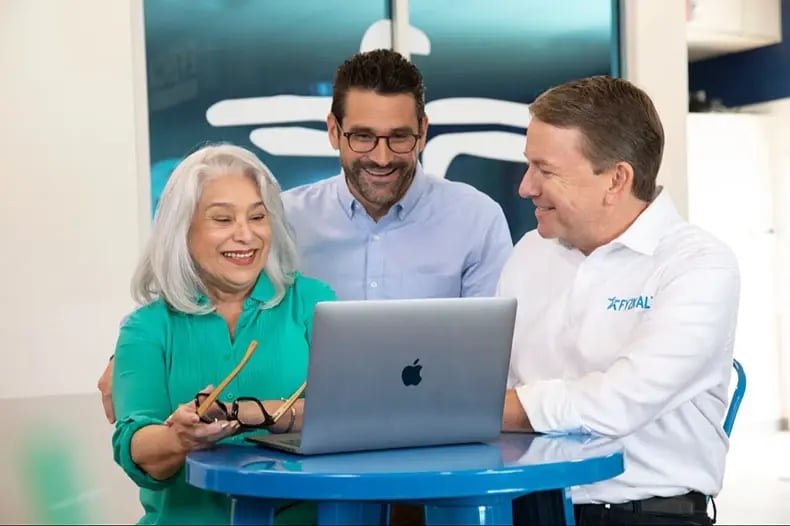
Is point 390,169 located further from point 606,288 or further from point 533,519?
point 533,519

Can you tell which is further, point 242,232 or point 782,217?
point 782,217

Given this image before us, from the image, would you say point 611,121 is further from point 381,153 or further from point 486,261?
point 486,261

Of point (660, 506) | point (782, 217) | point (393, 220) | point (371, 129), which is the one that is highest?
point (371, 129)

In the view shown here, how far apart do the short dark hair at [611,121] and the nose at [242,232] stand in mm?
655

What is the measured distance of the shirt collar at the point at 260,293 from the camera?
2346 mm

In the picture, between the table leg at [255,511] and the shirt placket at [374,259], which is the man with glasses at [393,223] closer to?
the shirt placket at [374,259]

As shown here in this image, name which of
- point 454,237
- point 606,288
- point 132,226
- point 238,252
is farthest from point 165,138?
point 606,288

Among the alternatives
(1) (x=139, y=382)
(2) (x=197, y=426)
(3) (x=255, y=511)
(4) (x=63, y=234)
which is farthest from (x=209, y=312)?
(4) (x=63, y=234)

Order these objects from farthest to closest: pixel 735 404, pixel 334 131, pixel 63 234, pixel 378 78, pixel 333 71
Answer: pixel 333 71 → pixel 63 234 → pixel 334 131 → pixel 378 78 → pixel 735 404

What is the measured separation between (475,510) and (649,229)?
0.82 meters

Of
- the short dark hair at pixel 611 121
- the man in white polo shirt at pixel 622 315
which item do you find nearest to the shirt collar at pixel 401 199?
the man in white polo shirt at pixel 622 315

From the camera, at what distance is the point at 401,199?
127 inches

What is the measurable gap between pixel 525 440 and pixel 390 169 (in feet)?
3.92

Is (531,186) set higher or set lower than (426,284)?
higher
